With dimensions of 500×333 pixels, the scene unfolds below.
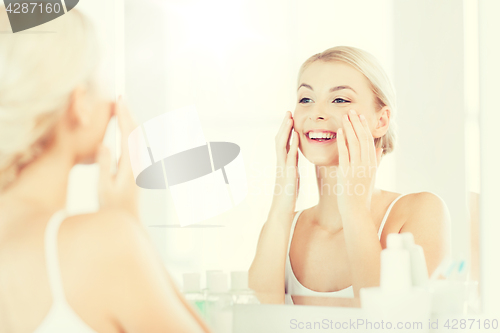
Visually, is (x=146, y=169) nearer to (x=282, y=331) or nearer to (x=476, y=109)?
(x=282, y=331)

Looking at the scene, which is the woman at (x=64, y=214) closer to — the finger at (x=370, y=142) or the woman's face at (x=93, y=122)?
the woman's face at (x=93, y=122)

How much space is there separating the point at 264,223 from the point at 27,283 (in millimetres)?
550

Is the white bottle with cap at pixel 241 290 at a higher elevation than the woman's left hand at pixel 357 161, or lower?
lower

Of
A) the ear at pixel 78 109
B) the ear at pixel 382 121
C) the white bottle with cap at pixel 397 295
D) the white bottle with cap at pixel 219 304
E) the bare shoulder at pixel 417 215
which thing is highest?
the ear at pixel 78 109

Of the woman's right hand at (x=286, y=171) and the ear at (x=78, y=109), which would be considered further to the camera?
the ear at (x=78, y=109)

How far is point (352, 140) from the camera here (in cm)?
83

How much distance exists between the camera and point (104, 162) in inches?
38.1

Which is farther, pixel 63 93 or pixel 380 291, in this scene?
pixel 63 93

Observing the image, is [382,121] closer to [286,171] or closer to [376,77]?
[376,77]

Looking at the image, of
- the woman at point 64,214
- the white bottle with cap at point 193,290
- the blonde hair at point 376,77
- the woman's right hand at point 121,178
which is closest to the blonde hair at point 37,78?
the woman at point 64,214

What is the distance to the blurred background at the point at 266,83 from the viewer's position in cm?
80

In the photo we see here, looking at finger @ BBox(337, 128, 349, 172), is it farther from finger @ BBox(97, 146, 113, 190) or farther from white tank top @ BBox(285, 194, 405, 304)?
finger @ BBox(97, 146, 113, 190)

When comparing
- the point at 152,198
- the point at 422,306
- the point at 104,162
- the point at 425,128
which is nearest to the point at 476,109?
the point at 425,128

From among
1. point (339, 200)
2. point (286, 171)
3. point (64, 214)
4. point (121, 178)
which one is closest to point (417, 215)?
point (339, 200)
